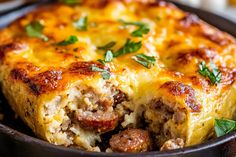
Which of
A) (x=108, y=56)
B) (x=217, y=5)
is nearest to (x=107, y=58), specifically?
(x=108, y=56)

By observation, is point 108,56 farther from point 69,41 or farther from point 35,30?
point 35,30

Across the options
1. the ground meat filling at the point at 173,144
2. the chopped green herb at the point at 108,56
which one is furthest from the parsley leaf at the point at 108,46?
the ground meat filling at the point at 173,144

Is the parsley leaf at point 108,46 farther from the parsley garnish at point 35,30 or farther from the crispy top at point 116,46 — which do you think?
the parsley garnish at point 35,30

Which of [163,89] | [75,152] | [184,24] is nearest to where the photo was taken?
[75,152]

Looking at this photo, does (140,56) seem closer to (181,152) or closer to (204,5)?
(181,152)

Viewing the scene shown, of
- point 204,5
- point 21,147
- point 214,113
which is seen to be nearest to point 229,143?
point 214,113

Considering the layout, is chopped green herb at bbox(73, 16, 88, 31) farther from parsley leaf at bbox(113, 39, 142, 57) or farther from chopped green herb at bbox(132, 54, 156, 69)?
chopped green herb at bbox(132, 54, 156, 69)
